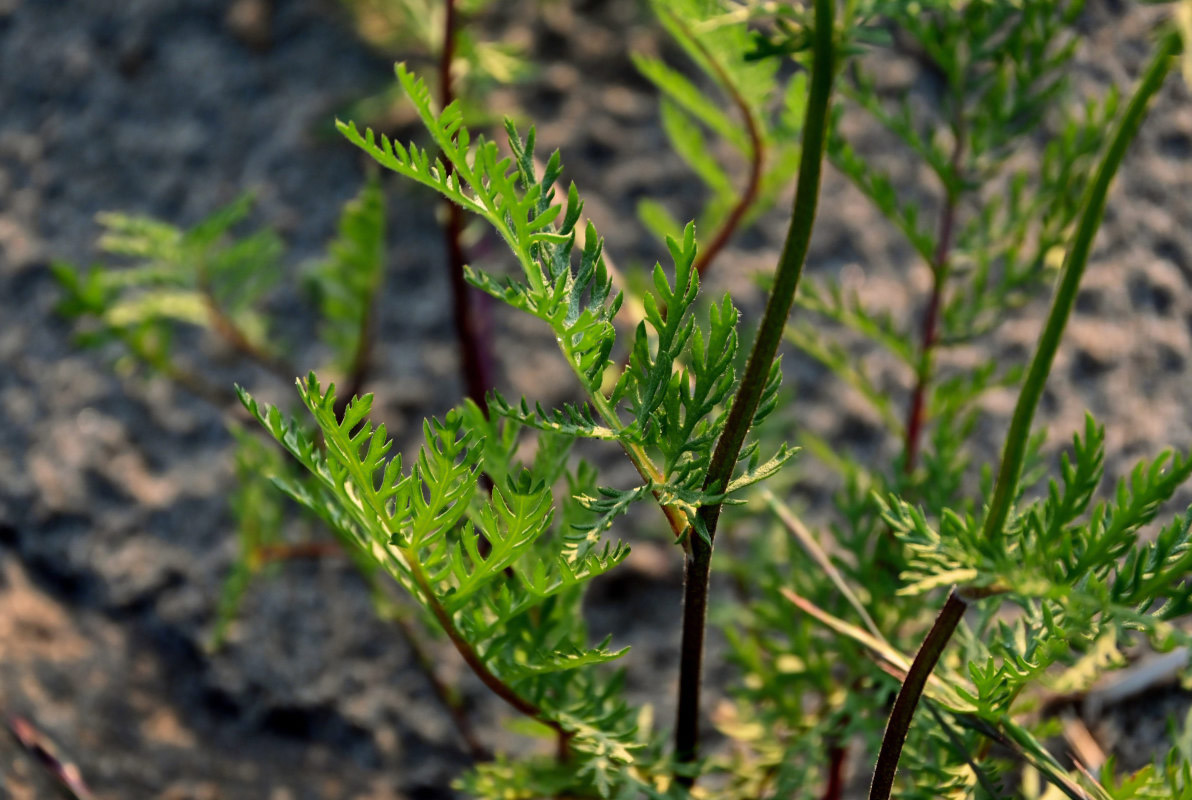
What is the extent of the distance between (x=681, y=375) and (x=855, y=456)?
2.25 feet

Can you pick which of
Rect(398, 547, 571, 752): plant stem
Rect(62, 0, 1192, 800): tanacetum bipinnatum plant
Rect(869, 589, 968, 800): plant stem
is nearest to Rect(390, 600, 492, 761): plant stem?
Rect(62, 0, 1192, 800): tanacetum bipinnatum plant

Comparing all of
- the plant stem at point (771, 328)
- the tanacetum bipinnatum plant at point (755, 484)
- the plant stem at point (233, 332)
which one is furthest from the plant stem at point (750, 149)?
the plant stem at point (233, 332)

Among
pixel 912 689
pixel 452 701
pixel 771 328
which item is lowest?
pixel 452 701

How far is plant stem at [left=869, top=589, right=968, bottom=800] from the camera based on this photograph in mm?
375

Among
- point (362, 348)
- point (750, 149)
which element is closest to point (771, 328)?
point (750, 149)

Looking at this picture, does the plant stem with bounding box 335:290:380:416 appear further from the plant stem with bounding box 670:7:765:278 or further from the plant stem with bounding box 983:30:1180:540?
the plant stem with bounding box 983:30:1180:540

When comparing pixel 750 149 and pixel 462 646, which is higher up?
pixel 750 149

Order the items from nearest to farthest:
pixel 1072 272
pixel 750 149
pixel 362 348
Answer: pixel 1072 272
pixel 750 149
pixel 362 348

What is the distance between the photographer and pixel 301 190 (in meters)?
1.20

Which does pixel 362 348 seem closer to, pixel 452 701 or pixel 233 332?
pixel 233 332

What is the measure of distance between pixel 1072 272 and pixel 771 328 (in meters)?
0.10

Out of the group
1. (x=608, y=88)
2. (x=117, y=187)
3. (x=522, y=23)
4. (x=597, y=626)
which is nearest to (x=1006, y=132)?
(x=597, y=626)

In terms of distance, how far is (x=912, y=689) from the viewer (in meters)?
0.39

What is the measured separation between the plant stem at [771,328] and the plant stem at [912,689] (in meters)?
0.08
